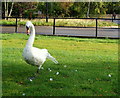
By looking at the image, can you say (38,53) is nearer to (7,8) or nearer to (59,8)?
(7,8)

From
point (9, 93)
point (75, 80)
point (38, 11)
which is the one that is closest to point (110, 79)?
point (75, 80)

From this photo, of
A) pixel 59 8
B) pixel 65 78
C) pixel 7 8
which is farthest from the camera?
pixel 59 8

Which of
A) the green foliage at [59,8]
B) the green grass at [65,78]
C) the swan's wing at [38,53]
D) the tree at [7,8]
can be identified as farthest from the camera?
the green foliage at [59,8]

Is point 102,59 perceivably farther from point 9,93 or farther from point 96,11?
point 96,11

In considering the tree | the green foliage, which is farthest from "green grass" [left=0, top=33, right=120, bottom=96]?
the green foliage

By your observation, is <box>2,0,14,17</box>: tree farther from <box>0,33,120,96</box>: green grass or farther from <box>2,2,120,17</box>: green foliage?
<box>0,33,120,96</box>: green grass

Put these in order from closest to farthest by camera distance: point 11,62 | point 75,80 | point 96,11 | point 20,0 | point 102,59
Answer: point 75,80 → point 11,62 → point 102,59 → point 20,0 → point 96,11

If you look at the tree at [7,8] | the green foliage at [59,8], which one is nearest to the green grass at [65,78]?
the tree at [7,8]

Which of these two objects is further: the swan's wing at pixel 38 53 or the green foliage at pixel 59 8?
the green foliage at pixel 59 8

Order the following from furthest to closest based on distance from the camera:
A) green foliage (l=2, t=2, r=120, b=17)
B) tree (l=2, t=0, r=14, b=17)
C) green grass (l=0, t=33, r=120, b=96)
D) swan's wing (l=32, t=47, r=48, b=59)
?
1. green foliage (l=2, t=2, r=120, b=17)
2. tree (l=2, t=0, r=14, b=17)
3. swan's wing (l=32, t=47, r=48, b=59)
4. green grass (l=0, t=33, r=120, b=96)

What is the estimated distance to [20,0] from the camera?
40.7 meters

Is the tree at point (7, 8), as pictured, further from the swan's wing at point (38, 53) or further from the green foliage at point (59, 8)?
the swan's wing at point (38, 53)

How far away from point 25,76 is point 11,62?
1743mm

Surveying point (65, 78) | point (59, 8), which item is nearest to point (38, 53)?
point (65, 78)
